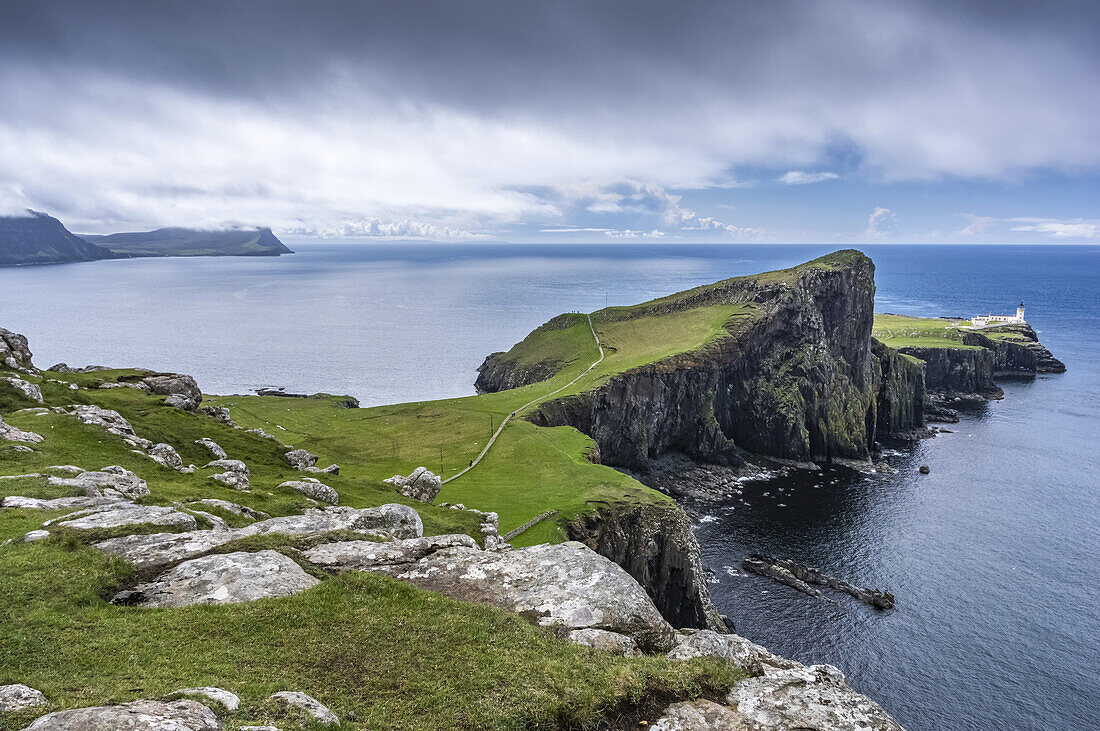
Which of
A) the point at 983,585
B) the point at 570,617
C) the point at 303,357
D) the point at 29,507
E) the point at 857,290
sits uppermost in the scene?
the point at 857,290

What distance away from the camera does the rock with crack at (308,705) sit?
39.7 feet

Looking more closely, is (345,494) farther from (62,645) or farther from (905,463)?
(905,463)

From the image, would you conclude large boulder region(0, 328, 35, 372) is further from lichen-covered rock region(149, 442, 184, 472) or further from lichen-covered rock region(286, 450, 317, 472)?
lichen-covered rock region(286, 450, 317, 472)

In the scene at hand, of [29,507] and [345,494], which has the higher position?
[29,507]

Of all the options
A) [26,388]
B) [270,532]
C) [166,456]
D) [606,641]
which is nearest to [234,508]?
[270,532]

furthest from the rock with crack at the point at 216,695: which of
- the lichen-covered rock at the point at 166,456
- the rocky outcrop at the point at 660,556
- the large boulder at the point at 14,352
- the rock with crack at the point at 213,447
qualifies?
the large boulder at the point at 14,352

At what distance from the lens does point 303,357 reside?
6594 inches

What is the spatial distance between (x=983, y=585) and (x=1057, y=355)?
180 metres

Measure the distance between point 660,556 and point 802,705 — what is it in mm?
40288

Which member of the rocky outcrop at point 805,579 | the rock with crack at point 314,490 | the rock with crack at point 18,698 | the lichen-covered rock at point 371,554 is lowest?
the rocky outcrop at point 805,579

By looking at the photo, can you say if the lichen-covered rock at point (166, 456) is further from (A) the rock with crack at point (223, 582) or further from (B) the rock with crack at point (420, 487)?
(A) the rock with crack at point (223, 582)

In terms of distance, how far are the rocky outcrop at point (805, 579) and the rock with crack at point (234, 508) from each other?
58.6 m

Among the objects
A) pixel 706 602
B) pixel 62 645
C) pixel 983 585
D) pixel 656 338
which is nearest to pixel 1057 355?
pixel 656 338

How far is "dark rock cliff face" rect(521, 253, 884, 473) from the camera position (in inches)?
3969
